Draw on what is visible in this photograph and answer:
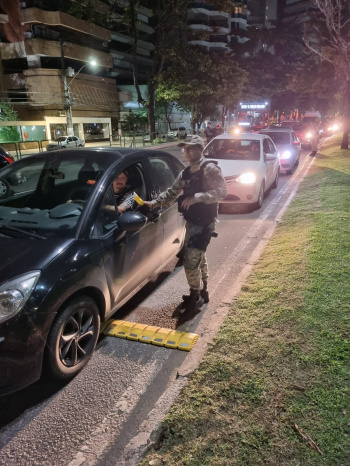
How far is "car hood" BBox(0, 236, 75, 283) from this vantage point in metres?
2.50

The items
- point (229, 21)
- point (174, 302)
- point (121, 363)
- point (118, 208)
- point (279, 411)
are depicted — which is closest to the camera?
point (279, 411)

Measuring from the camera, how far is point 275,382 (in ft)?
8.55

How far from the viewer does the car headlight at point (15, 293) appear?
2.33 meters

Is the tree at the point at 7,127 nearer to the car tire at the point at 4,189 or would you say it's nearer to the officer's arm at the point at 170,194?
the car tire at the point at 4,189

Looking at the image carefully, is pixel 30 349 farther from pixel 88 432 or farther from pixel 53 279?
pixel 88 432

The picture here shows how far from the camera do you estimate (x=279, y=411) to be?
2342mm

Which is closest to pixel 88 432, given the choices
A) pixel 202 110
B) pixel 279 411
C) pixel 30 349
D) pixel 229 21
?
pixel 30 349

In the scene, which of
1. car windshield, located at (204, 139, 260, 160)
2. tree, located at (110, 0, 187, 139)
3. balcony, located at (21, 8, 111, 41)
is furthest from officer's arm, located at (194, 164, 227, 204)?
balcony, located at (21, 8, 111, 41)

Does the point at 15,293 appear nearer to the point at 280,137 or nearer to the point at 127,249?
the point at 127,249

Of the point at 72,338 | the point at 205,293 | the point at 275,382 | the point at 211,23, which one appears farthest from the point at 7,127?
the point at 211,23

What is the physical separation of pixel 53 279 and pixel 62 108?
39031mm

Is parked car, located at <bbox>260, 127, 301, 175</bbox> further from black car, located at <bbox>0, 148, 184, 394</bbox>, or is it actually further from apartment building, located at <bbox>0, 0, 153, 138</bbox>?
apartment building, located at <bbox>0, 0, 153, 138</bbox>

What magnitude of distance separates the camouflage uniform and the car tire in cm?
152

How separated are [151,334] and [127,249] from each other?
85 centimetres
